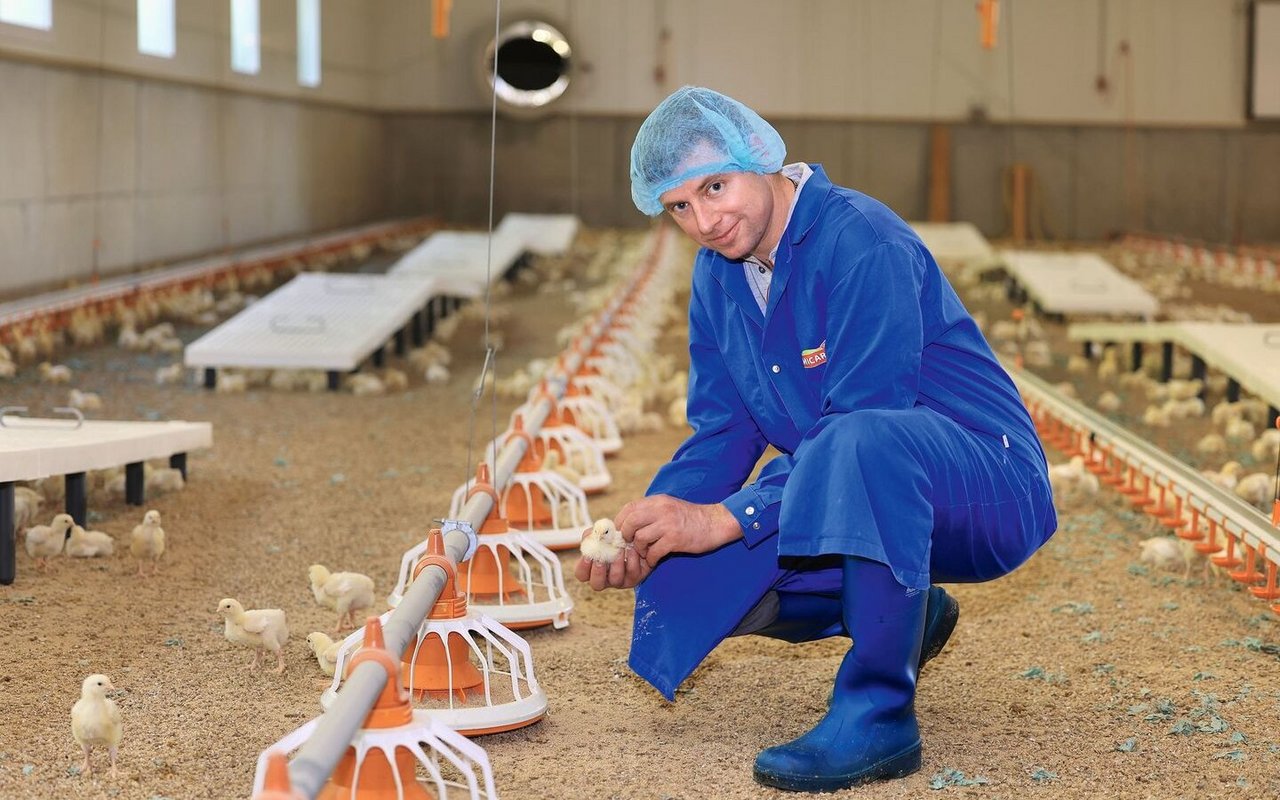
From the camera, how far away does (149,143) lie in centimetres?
962

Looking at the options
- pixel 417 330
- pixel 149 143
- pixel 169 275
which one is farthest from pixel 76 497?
pixel 149 143

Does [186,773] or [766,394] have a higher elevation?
[766,394]

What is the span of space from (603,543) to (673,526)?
143 mm

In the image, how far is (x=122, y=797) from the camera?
6.98 feet

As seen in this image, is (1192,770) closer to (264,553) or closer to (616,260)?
(264,553)

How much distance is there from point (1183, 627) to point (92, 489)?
9.52 ft

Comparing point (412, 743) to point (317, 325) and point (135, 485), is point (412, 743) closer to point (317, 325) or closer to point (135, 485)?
point (135, 485)

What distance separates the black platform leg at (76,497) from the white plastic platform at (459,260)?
453 cm

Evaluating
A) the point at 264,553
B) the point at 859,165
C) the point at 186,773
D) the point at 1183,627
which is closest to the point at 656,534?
the point at 186,773

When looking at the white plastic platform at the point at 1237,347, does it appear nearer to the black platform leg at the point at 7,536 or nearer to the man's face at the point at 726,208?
the man's face at the point at 726,208

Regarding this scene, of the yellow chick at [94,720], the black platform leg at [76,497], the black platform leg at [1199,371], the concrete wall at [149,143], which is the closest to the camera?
the yellow chick at [94,720]

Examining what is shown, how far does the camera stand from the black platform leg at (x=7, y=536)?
3.17m

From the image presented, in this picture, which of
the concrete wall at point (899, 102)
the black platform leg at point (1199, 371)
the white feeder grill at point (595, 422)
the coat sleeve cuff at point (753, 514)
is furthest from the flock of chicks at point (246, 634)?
the concrete wall at point (899, 102)

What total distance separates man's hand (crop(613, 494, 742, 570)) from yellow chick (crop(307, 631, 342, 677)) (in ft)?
2.34
